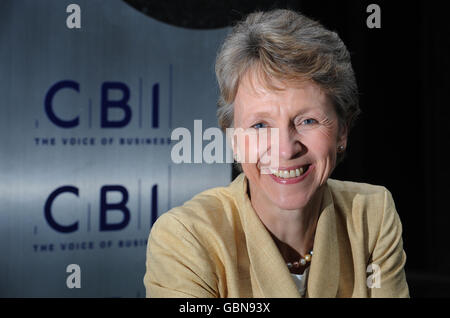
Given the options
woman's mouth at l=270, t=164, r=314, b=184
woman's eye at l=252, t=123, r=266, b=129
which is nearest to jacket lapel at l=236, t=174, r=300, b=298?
woman's mouth at l=270, t=164, r=314, b=184

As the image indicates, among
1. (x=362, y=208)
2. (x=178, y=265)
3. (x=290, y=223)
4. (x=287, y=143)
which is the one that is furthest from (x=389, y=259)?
(x=178, y=265)

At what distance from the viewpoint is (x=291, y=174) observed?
115 centimetres

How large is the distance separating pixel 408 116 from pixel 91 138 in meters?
1.05

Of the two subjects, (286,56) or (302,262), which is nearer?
(286,56)

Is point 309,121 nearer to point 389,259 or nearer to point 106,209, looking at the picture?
point 389,259

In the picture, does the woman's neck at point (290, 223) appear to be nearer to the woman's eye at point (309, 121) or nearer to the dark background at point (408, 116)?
the woman's eye at point (309, 121)

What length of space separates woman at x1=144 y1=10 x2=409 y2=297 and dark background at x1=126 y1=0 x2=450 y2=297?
0.41 meters

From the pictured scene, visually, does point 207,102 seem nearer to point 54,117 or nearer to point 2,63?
point 54,117

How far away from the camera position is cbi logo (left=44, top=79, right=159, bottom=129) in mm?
1804

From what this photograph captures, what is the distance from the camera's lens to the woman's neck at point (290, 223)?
1.22 m

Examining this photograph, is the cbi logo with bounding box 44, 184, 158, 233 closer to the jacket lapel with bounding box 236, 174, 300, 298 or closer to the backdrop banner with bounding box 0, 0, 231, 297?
the backdrop banner with bounding box 0, 0, 231, 297

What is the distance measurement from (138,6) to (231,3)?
38cm

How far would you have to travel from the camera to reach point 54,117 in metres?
1.80
